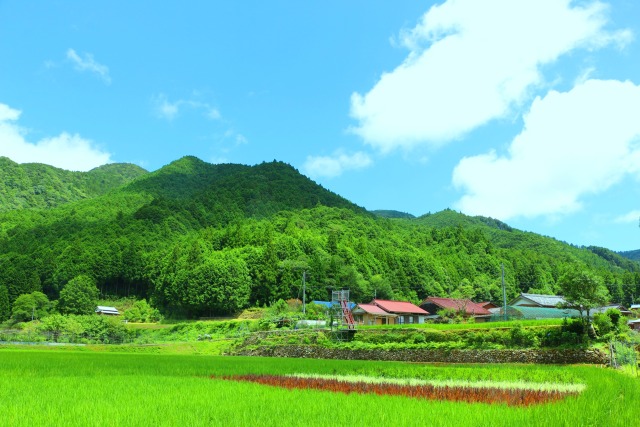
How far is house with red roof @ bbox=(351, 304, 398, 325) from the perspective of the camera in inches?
1951

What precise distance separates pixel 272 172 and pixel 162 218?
48775 mm

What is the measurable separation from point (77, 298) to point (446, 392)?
68.1m

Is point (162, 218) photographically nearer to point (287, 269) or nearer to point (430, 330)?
point (287, 269)

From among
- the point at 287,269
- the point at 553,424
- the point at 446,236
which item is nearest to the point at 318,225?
the point at 446,236

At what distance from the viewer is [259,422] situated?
19.0ft

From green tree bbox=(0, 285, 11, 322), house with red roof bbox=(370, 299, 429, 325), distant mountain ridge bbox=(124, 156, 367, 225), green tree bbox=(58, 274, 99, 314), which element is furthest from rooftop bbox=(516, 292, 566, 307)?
distant mountain ridge bbox=(124, 156, 367, 225)

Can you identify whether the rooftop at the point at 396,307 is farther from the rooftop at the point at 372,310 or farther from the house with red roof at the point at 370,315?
the rooftop at the point at 372,310

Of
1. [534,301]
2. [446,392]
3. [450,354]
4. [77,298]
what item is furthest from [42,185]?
[446,392]

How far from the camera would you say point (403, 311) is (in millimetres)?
52250

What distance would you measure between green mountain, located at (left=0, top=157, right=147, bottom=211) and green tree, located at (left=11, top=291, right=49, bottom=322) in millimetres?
56390

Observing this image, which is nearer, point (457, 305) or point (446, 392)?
point (446, 392)

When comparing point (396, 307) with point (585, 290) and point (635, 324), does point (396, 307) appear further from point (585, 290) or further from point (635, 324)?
point (585, 290)

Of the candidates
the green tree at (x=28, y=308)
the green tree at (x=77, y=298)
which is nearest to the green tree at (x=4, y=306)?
the green tree at (x=28, y=308)

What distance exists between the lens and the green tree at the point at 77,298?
65.6 m
